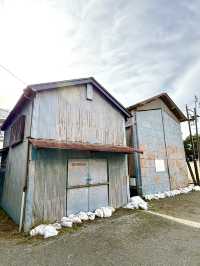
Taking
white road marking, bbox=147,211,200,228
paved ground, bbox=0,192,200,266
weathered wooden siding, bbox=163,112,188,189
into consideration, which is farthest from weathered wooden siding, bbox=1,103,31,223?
weathered wooden siding, bbox=163,112,188,189

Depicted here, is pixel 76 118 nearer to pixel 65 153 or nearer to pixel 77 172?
→ pixel 65 153

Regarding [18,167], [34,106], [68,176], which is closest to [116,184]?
[68,176]

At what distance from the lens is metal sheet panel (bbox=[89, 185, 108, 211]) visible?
7.11m

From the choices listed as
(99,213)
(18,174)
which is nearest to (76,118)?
(18,174)

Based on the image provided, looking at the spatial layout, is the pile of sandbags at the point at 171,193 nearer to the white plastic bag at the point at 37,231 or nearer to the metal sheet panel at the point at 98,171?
the metal sheet panel at the point at 98,171

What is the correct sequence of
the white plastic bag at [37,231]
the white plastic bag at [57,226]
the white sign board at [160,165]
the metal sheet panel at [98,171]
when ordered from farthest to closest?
the white sign board at [160,165] → the metal sheet panel at [98,171] → the white plastic bag at [57,226] → the white plastic bag at [37,231]

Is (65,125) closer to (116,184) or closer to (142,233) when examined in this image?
(116,184)

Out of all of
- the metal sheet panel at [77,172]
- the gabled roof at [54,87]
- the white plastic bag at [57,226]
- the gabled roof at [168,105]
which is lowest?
the white plastic bag at [57,226]

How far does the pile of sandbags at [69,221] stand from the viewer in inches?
201

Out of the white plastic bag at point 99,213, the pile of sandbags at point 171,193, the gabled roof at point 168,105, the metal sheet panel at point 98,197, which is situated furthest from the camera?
the gabled roof at point 168,105

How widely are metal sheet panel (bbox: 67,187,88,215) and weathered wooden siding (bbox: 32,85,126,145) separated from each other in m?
2.11

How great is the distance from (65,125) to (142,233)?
484cm

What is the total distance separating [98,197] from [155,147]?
6216 millimetres

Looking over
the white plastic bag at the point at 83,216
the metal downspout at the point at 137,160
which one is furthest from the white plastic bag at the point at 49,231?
the metal downspout at the point at 137,160
